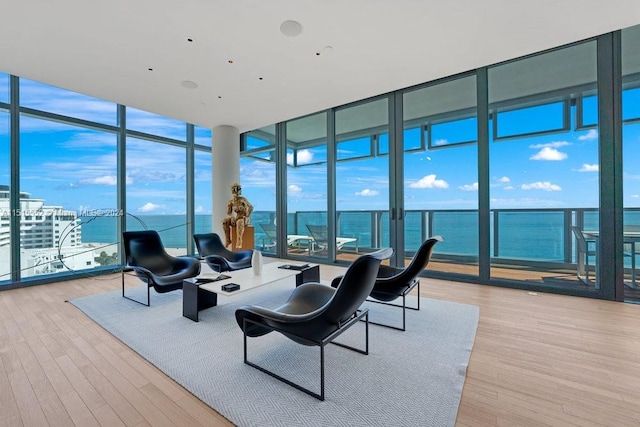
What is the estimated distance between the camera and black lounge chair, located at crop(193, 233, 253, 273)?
14.2 ft

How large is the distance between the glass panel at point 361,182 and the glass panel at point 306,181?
0.40 meters

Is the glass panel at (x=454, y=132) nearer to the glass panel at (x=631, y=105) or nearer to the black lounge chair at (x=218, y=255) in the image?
the glass panel at (x=631, y=105)

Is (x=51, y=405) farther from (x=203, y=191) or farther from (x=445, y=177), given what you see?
(x=203, y=191)

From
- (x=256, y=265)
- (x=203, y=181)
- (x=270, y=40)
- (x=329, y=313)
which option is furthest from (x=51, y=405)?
(x=203, y=181)

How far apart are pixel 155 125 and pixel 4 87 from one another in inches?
83.7

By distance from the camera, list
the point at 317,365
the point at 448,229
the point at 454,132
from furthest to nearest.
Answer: the point at 448,229 → the point at 454,132 → the point at 317,365

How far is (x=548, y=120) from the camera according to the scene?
405cm

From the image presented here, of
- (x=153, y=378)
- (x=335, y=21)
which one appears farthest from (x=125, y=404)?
(x=335, y=21)

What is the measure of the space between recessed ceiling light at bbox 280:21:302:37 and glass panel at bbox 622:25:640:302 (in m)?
4.00

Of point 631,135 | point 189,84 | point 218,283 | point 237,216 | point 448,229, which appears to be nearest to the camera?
point 218,283

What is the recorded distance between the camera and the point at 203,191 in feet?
22.5

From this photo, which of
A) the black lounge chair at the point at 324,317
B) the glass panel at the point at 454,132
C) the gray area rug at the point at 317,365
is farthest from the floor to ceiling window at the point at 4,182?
the glass panel at the point at 454,132

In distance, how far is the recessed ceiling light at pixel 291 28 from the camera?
311 centimetres

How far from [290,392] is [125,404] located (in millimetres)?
1009
